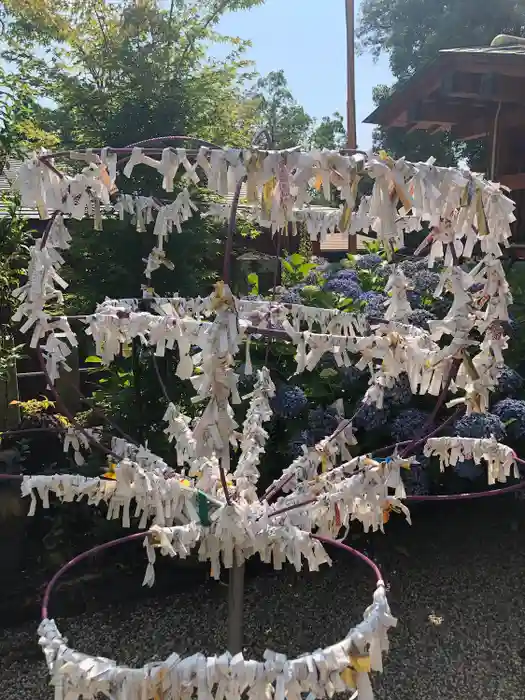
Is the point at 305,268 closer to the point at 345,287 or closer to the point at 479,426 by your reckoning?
the point at 345,287

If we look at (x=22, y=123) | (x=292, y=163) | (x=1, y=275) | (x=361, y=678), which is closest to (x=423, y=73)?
(x=22, y=123)

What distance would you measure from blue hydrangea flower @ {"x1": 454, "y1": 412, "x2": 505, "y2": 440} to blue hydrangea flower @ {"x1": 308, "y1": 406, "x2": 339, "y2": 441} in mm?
462

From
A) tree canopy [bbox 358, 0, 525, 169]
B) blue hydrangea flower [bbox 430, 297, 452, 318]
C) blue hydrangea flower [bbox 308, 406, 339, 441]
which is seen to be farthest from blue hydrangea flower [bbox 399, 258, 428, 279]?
tree canopy [bbox 358, 0, 525, 169]

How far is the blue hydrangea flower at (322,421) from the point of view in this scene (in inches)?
94.7

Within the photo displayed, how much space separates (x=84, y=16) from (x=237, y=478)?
19.1 feet

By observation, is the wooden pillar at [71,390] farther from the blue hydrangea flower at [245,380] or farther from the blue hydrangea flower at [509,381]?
the blue hydrangea flower at [509,381]

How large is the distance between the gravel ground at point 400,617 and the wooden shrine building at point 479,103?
1870 millimetres

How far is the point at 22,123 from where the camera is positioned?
3295 millimetres

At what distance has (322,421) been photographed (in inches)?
96.3

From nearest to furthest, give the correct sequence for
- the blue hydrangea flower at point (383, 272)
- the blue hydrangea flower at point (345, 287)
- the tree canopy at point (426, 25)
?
the blue hydrangea flower at point (345, 287) < the blue hydrangea flower at point (383, 272) < the tree canopy at point (426, 25)

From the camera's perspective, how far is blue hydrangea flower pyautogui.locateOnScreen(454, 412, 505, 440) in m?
2.23

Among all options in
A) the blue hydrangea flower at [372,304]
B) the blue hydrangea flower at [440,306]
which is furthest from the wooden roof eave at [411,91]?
the blue hydrangea flower at [372,304]

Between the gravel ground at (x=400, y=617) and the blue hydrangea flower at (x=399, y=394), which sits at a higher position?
the blue hydrangea flower at (x=399, y=394)

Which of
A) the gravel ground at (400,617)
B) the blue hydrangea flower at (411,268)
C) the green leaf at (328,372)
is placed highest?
the blue hydrangea flower at (411,268)
